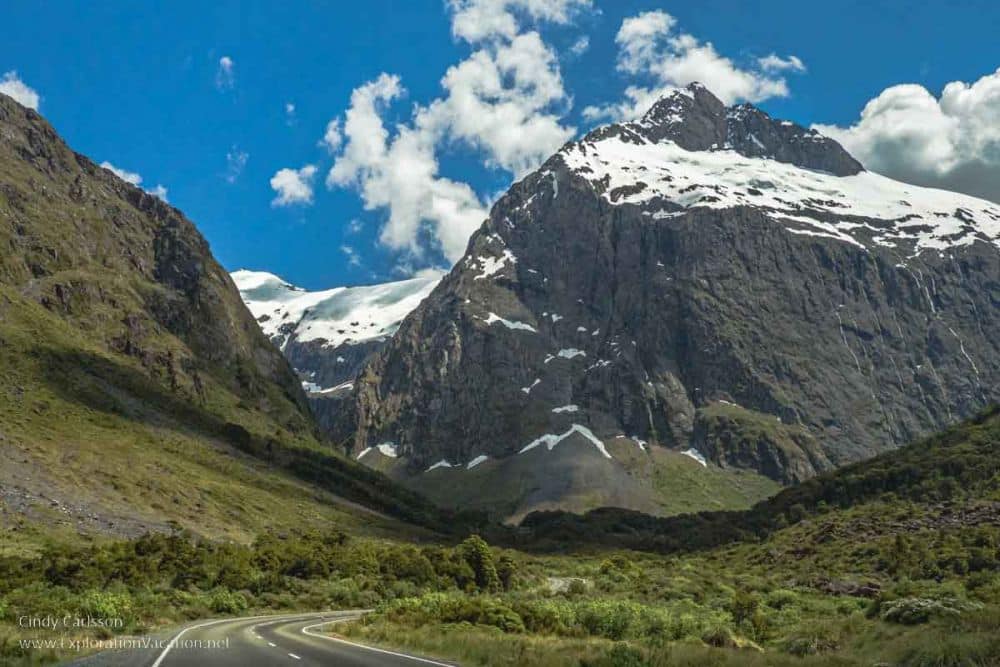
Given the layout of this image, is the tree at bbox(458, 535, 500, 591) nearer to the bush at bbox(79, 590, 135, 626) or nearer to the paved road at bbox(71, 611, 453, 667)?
the bush at bbox(79, 590, 135, 626)

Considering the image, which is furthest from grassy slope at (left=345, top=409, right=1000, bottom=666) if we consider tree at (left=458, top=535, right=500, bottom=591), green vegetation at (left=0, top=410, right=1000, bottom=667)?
tree at (left=458, top=535, right=500, bottom=591)

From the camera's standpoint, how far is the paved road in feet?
96.4

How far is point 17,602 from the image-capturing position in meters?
50.4

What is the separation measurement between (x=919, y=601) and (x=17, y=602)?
46.9 m

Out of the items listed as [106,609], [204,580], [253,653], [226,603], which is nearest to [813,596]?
[226,603]

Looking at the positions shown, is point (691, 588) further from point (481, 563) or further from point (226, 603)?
point (226, 603)

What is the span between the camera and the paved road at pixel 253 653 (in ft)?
96.4

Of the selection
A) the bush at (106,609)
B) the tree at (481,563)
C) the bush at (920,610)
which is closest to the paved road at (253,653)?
the bush at (106,609)

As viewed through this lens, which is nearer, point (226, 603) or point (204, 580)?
point (226, 603)

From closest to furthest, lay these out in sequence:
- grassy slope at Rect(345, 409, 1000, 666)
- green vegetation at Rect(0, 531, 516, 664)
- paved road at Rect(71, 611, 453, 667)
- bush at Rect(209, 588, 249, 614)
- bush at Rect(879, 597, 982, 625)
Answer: paved road at Rect(71, 611, 453, 667) → grassy slope at Rect(345, 409, 1000, 666) → bush at Rect(879, 597, 982, 625) → green vegetation at Rect(0, 531, 516, 664) → bush at Rect(209, 588, 249, 614)

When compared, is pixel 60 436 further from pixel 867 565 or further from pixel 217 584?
pixel 867 565

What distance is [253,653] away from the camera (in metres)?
33.0

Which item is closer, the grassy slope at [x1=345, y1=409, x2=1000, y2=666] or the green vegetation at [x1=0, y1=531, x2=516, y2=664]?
the grassy slope at [x1=345, y1=409, x2=1000, y2=666]

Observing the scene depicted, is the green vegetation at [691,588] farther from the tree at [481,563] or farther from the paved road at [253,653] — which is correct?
the paved road at [253,653]
